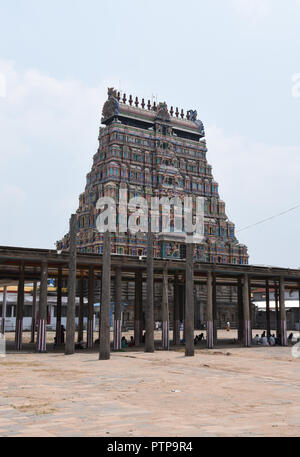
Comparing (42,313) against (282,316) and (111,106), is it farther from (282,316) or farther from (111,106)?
(111,106)

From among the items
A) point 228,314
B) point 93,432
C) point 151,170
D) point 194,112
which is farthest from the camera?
point 194,112

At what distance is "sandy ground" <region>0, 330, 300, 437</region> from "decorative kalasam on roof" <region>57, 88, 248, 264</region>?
52674mm

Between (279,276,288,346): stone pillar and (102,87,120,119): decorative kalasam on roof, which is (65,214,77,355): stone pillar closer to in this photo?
(279,276,288,346): stone pillar

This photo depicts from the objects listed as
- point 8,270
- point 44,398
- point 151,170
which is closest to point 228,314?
point 151,170

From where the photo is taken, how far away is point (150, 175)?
78.1 metres

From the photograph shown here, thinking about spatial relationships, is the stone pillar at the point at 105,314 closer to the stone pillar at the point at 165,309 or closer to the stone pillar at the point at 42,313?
the stone pillar at the point at 42,313

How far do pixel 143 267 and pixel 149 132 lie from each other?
2013 inches

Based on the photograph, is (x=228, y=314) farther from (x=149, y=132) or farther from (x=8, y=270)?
(x=8, y=270)

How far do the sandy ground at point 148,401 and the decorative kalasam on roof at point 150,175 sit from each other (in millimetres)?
52674

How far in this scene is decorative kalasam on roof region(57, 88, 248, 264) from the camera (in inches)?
2933

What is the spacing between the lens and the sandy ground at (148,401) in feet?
27.5

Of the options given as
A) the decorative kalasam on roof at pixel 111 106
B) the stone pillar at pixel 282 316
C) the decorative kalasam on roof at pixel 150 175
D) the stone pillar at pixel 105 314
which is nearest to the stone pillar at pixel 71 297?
the stone pillar at pixel 105 314

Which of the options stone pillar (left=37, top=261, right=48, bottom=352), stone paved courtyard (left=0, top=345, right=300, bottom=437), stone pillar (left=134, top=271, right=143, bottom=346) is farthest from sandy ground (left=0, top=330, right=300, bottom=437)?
stone pillar (left=134, top=271, right=143, bottom=346)
